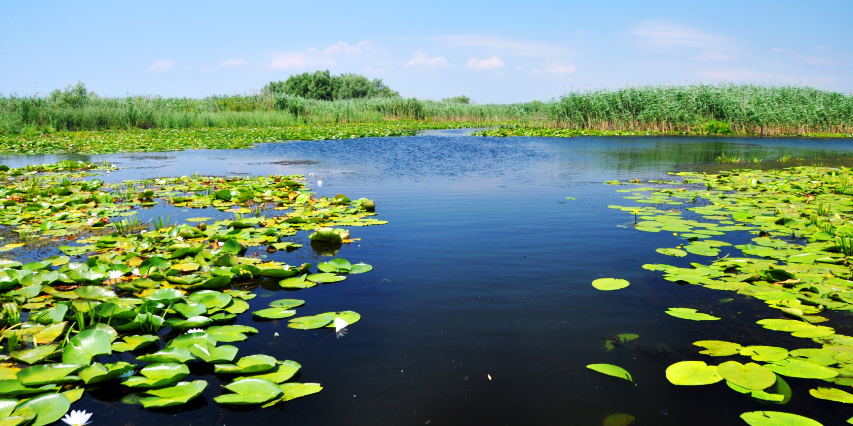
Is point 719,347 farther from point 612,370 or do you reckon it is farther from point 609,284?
point 609,284

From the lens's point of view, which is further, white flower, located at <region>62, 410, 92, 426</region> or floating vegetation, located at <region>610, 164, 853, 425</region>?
floating vegetation, located at <region>610, 164, 853, 425</region>

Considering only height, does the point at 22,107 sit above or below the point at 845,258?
above

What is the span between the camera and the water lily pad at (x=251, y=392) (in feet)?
5.68

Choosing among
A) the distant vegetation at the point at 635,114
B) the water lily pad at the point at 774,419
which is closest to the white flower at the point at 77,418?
the water lily pad at the point at 774,419

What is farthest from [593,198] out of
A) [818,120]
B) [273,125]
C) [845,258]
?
[273,125]

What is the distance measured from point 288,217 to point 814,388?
4.13 meters

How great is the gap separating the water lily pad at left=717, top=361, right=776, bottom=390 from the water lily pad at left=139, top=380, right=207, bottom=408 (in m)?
2.01

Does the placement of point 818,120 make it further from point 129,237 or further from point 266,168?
point 129,237

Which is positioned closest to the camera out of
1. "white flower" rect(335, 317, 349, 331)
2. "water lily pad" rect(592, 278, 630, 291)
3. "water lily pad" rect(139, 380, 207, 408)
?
"water lily pad" rect(139, 380, 207, 408)

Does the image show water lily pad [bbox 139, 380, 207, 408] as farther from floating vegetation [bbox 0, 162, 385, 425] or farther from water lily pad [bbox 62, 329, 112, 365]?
water lily pad [bbox 62, 329, 112, 365]

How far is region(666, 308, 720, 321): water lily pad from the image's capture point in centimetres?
242

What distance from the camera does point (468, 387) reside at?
190 centimetres

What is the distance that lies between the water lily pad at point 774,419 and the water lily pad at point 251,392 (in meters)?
1.63

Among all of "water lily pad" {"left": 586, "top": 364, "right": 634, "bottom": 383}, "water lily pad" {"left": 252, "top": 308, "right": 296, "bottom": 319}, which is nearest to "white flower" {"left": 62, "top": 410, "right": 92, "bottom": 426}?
"water lily pad" {"left": 252, "top": 308, "right": 296, "bottom": 319}
